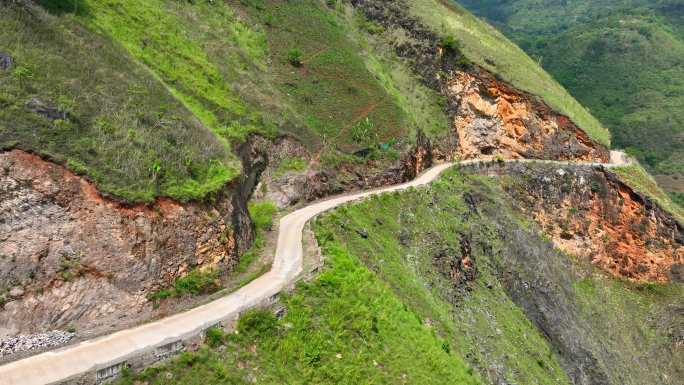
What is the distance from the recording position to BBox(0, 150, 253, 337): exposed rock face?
11.8 meters

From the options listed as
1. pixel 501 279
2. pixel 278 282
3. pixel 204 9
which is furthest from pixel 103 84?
pixel 501 279

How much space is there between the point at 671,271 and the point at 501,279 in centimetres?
1688

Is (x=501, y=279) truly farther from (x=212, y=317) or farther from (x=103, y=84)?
(x=103, y=84)

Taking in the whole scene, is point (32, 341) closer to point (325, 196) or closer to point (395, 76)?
point (325, 196)

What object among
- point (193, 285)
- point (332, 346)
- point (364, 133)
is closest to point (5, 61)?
point (193, 285)

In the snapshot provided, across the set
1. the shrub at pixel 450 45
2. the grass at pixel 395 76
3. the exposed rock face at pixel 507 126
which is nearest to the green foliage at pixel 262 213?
the grass at pixel 395 76

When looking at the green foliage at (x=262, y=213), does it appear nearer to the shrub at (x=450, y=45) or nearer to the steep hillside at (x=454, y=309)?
the steep hillside at (x=454, y=309)

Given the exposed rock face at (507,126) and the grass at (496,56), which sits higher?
the grass at (496,56)

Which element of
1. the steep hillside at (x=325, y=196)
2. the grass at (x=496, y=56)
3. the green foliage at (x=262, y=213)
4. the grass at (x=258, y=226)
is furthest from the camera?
the grass at (x=496, y=56)

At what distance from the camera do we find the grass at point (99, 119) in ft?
44.6

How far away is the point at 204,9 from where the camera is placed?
32.3 metres

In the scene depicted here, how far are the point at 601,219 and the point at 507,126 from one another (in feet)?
31.5

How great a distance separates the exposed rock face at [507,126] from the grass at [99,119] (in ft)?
84.3

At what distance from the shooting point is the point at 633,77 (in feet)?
384
